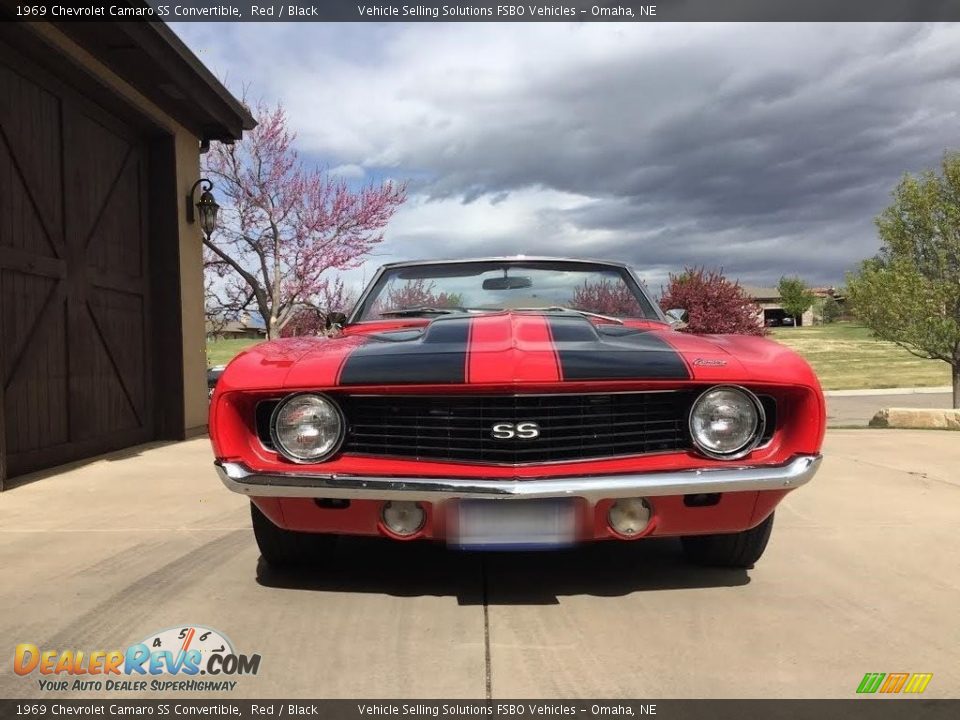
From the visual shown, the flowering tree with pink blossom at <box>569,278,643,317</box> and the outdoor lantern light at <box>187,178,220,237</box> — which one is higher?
the outdoor lantern light at <box>187,178,220,237</box>

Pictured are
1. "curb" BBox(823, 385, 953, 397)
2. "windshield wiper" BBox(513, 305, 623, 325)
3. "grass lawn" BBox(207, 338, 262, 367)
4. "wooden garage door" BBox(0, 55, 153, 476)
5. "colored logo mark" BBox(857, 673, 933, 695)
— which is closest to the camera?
"colored logo mark" BBox(857, 673, 933, 695)

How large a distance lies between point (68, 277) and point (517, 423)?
4.83m

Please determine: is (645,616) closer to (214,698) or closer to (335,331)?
(214,698)

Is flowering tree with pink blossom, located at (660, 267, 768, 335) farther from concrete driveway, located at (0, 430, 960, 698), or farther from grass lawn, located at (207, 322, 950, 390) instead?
concrete driveway, located at (0, 430, 960, 698)

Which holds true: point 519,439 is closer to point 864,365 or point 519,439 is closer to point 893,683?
point 893,683

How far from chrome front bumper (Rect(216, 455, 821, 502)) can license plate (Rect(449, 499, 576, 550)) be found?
0.15ft

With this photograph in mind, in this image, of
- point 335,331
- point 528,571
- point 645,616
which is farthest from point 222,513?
point 645,616

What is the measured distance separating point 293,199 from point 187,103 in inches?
287

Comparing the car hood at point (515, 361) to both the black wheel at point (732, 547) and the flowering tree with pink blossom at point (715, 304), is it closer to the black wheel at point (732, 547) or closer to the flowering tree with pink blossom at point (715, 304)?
the black wheel at point (732, 547)

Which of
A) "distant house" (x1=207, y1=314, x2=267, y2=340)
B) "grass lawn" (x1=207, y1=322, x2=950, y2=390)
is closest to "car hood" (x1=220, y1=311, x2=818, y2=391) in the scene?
"distant house" (x1=207, y1=314, x2=267, y2=340)

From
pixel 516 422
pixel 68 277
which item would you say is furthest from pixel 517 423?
pixel 68 277

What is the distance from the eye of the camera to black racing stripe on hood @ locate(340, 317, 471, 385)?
2.21 m

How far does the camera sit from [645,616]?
2264 millimetres

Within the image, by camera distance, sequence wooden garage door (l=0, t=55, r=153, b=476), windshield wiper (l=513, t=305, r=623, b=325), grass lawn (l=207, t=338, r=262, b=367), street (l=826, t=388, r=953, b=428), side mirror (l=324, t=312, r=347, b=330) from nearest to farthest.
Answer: windshield wiper (l=513, t=305, r=623, b=325) < side mirror (l=324, t=312, r=347, b=330) < wooden garage door (l=0, t=55, r=153, b=476) < street (l=826, t=388, r=953, b=428) < grass lawn (l=207, t=338, r=262, b=367)
